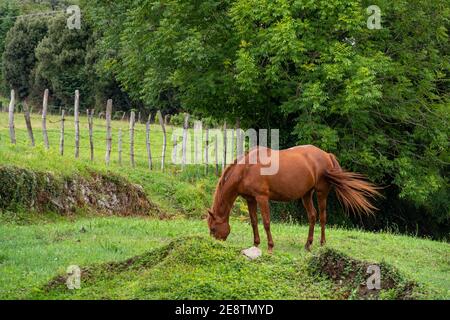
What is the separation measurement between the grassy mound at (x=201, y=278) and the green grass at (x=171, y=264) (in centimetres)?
2

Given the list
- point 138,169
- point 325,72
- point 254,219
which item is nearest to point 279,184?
point 254,219

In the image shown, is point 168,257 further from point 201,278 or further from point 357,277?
point 357,277

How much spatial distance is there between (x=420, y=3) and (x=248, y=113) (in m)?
7.28

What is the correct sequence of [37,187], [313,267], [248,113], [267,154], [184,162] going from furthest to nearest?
1. [184,162]
2. [248,113]
3. [37,187]
4. [267,154]
5. [313,267]

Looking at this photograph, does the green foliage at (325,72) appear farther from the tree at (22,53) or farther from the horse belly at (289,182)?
the tree at (22,53)

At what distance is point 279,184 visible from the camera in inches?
488

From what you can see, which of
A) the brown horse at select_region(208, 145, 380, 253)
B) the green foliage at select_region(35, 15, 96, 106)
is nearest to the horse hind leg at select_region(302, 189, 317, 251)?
the brown horse at select_region(208, 145, 380, 253)

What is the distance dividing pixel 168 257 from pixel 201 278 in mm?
877

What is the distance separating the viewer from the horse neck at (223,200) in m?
12.1

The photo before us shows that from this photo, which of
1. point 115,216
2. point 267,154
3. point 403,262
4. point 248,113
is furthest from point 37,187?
point 248,113

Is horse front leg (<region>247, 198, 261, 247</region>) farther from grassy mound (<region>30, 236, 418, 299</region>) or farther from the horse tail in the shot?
grassy mound (<region>30, 236, 418, 299</region>)

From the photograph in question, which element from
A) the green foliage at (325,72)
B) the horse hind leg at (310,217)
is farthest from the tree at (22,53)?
the horse hind leg at (310,217)

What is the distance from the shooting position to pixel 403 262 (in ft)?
42.9
